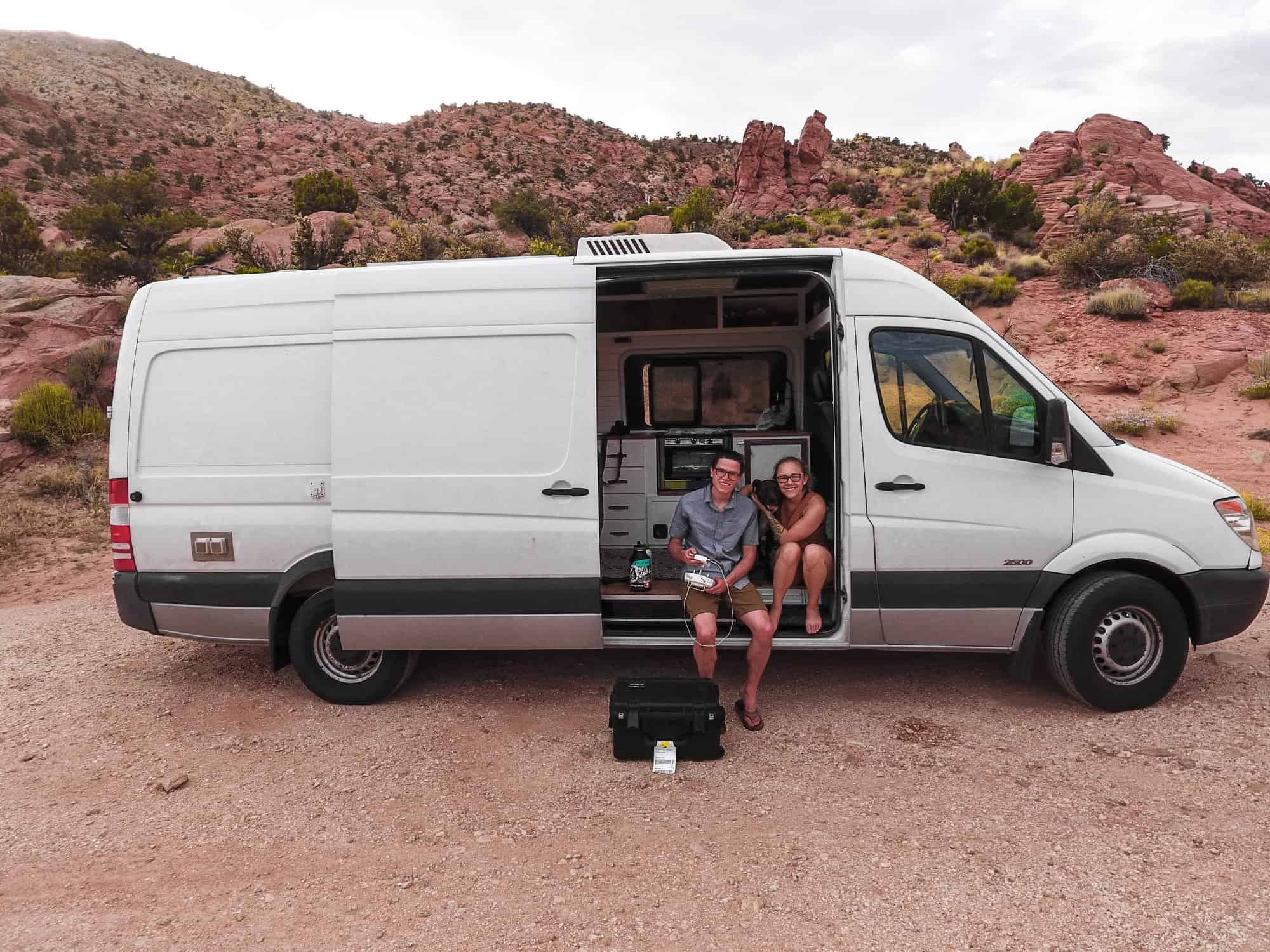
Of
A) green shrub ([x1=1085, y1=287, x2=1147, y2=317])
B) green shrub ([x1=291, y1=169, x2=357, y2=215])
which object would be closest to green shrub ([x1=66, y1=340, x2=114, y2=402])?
green shrub ([x1=1085, y1=287, x2=1147, y2=317])

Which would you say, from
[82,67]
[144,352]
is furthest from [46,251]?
[82,67]

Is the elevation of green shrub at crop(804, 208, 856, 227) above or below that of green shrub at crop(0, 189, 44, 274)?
above

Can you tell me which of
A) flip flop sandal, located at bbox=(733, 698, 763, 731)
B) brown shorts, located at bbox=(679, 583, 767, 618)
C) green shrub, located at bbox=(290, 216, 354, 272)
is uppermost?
green shrub, located at bbox=(290, 216, 354, 272)

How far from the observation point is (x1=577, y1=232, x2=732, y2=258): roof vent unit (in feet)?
14.4

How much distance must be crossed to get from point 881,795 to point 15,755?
4.62m

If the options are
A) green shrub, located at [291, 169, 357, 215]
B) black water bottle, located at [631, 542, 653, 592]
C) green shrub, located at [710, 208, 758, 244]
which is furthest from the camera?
green shrub, located at [291, 169, 357, 215]

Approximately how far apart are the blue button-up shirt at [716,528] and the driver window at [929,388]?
3.23ft

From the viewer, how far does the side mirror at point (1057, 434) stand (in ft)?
12.9

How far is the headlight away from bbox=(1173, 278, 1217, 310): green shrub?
54.9ft

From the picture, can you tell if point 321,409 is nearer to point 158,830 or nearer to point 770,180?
point 158,830

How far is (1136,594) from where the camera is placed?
4074 mm

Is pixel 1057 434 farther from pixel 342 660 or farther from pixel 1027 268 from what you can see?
pixel 1027 268

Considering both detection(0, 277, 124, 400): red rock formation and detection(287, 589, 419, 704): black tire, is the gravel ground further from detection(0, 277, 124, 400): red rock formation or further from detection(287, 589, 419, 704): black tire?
detection(0, 277, 124, 400): red rock formation

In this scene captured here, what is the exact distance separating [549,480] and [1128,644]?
3289 millimetres
